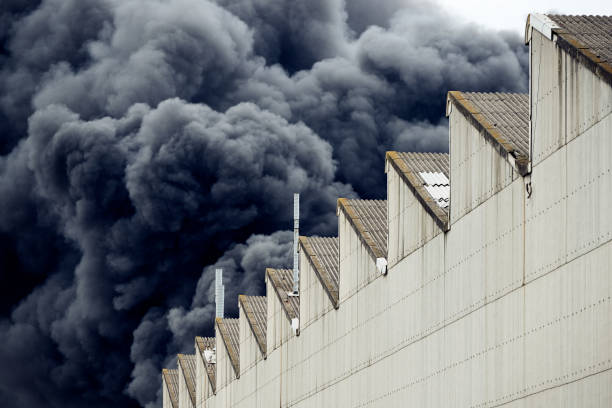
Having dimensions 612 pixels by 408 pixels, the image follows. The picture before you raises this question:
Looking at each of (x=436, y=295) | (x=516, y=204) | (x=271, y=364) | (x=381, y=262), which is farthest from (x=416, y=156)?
(x=271, y=364)

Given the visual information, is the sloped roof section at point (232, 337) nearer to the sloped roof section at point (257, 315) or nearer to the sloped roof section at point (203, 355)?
the sloped roof section at point (257, 315)

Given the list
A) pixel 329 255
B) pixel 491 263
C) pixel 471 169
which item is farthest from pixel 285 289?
pixel 491 263

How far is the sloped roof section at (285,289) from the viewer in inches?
1689

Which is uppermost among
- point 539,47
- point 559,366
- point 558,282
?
point 539,47

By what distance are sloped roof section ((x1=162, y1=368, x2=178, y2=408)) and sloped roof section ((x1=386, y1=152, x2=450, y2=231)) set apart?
41.8 metres

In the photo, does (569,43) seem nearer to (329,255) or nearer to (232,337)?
(329,255)

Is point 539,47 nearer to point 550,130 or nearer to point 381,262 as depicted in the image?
point 550,130

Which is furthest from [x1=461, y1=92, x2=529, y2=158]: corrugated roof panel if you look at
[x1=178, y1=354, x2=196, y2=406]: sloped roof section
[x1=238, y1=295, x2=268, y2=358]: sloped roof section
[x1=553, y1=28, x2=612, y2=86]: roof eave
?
[x1=178, y1=354, x2=196, y2=406]: sloped roof section

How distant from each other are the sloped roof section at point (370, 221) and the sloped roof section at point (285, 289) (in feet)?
25.0

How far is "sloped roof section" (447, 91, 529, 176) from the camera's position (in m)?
23.0

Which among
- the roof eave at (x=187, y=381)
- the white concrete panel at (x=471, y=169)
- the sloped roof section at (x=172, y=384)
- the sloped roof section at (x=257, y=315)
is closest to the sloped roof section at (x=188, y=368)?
the roof eave at (x=187, y=381)

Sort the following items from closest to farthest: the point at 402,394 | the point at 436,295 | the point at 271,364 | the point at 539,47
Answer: the point at 539,47 → the point at 436,295 → the point at 402,394 → the point at 271,364

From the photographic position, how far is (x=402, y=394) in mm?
29562

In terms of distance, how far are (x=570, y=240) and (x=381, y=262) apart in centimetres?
1192
